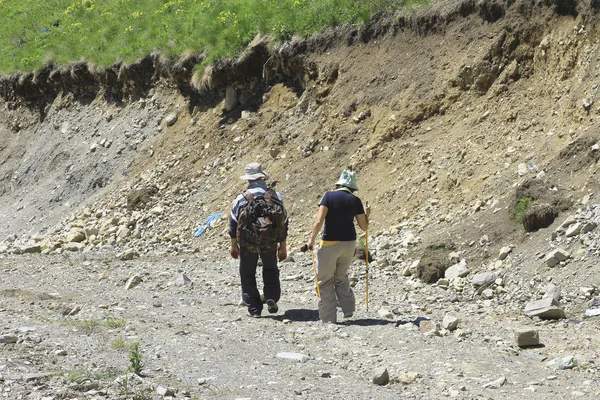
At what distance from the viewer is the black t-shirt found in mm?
8258

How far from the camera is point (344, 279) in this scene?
8.57 meters

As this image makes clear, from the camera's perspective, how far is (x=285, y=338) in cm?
793

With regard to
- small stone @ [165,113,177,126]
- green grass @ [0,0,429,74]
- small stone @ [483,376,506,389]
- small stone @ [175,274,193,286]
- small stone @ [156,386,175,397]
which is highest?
small stone @ [156,386,175,397]

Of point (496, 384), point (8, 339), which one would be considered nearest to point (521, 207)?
point (496, 384)

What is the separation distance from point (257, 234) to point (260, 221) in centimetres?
14

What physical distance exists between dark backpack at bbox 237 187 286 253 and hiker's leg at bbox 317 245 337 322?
605mm

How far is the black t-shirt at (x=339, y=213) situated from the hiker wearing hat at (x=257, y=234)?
2.20ft

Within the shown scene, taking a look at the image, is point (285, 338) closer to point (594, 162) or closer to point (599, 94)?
point (594, 162)

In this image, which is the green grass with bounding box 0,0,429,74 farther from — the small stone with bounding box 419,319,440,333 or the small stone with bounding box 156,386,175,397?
the small stone with bounding box 156,386,175,397

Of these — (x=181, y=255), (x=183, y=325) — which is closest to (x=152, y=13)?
(x=181, y=255)

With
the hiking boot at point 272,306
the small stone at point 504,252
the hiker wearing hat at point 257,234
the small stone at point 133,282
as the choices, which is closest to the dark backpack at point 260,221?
the hiker wearing hat at point 257,234

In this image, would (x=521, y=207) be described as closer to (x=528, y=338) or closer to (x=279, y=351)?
(x=528, y=338)

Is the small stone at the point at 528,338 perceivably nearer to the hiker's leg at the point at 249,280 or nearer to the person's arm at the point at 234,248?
the hiker's leg at the point at 249,280

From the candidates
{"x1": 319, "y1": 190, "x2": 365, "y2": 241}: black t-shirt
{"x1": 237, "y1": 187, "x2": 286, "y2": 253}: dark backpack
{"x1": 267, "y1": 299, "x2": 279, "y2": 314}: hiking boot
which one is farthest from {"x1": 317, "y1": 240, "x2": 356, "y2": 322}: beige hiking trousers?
{"x1": 267, "y1": 299, "x2": 279, "y2": 314}: hiking boot
